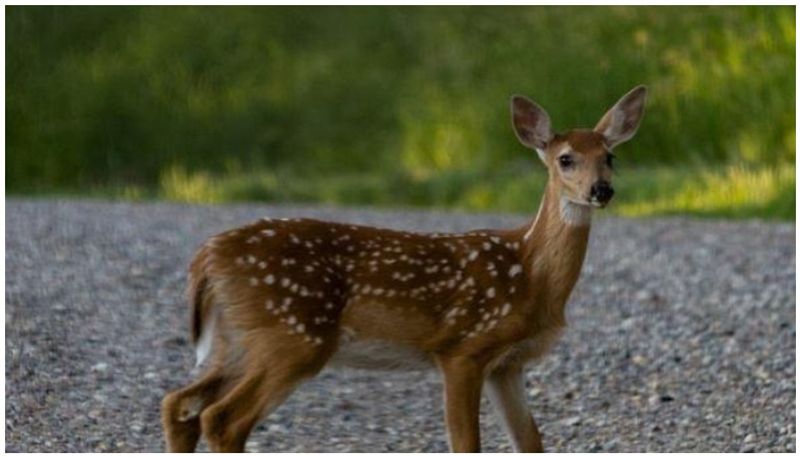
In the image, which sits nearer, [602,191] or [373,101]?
[602,191]

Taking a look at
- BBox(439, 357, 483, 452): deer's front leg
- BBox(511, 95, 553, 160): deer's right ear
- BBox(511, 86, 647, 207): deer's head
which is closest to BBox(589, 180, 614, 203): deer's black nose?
BBox(511, 86, 647, 207): deer's head

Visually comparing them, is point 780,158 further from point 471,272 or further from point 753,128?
point 471,272

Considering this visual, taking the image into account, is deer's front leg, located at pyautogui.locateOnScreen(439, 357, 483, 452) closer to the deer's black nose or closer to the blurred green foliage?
the deer's black nose

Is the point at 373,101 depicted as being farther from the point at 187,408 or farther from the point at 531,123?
the point at 187,408

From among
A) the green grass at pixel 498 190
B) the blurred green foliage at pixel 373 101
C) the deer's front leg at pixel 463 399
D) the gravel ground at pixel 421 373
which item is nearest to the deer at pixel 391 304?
the deer's front leg at pixel 463 399

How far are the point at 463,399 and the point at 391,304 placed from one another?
352mm

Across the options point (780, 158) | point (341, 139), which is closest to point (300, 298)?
point (780, 158)

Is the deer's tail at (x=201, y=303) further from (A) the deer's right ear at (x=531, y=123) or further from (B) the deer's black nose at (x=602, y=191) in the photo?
(B) the deer's black nose at (x=602, y=191)

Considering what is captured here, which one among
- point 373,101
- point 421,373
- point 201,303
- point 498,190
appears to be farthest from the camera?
point 373,101

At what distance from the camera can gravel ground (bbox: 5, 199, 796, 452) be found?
7875 mm

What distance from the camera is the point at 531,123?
6500mm

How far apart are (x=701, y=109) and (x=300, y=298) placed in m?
13.4

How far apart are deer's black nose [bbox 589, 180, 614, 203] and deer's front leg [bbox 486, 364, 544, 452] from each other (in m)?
0.63

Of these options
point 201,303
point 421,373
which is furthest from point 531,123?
point 421,373
